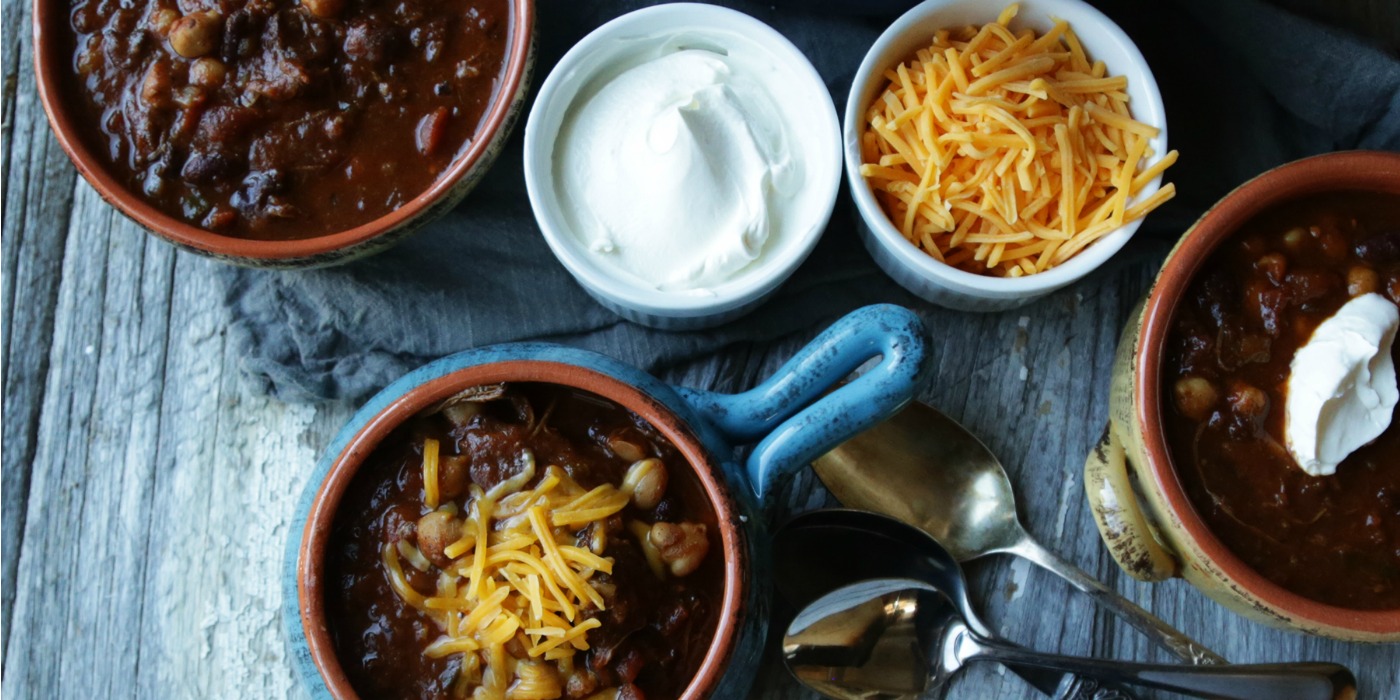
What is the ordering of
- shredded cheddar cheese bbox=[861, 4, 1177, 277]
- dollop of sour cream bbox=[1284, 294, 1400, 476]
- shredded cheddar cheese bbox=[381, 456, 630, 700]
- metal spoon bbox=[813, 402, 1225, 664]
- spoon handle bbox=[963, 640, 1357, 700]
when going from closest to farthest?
shredded cheddar cheese bbox=[381, 456, 630, 700]
dollop of sour cream bbox=[1284, 294, 1400, 476]
spoon handle bbox=[963, 640, 1357, 700]
shredded cheddar cheese bbox=[861, 4, 1177, 277]
metal spoon bbox=[813, 402, 1225, 664]

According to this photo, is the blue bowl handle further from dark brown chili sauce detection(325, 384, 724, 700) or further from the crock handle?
the crock handle

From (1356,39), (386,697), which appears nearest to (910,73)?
(1356,39)

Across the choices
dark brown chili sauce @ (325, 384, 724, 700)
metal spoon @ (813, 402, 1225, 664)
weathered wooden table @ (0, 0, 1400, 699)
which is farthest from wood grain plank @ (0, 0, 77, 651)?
metal spoon @ (813, 402, 1225, 664)

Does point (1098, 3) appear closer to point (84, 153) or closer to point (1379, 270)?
point (1379, 270)

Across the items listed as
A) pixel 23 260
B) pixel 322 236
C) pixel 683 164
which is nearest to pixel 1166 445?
pixel 683 164


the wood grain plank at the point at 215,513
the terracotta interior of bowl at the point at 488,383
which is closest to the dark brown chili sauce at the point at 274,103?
the wood grain plank at the point at 215,513

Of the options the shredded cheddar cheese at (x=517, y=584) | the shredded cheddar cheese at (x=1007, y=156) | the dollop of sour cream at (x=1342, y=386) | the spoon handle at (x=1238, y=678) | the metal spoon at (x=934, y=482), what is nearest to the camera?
the shredded cheddar cheese at (x=517, y=584)

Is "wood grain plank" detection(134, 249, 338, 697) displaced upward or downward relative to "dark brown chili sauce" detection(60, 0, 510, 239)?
downward

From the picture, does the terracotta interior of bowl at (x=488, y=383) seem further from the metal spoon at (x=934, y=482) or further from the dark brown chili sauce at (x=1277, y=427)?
the dark brown chili sauce at (x=1277, y=427)
